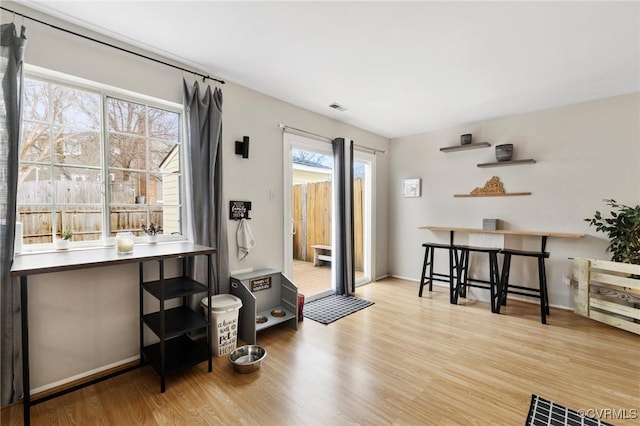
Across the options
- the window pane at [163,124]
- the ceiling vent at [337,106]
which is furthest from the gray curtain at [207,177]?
the ceiling vent at [337,106]

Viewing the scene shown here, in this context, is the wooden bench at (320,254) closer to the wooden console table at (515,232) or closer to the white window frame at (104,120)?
the wooden console table at (515,232)

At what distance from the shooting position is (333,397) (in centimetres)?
195

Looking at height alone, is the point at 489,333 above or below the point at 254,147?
below

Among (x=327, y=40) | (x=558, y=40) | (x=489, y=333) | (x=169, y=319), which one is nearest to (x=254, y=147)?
(x=327, y=40)

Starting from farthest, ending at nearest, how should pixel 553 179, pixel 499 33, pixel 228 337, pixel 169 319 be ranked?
pixel 553 179 → pixel 228 337 → pixel 169 319 → pixel 499 33

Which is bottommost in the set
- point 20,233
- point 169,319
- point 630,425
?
point 630,425

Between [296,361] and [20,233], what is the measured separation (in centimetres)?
211

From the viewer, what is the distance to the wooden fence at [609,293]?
2855 millimetres

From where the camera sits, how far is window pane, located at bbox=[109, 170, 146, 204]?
2354 mm

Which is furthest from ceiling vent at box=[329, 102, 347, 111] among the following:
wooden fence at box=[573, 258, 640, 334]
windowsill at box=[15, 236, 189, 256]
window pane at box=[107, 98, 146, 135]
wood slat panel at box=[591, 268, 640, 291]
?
wood slat panel at box=[591, 268, 640, 291]

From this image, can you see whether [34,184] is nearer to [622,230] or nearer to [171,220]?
[171,220]

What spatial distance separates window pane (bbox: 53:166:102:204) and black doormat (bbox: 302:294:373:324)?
239cm

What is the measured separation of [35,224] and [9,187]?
370mm

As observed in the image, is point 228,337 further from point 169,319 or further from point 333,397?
point 333,397
